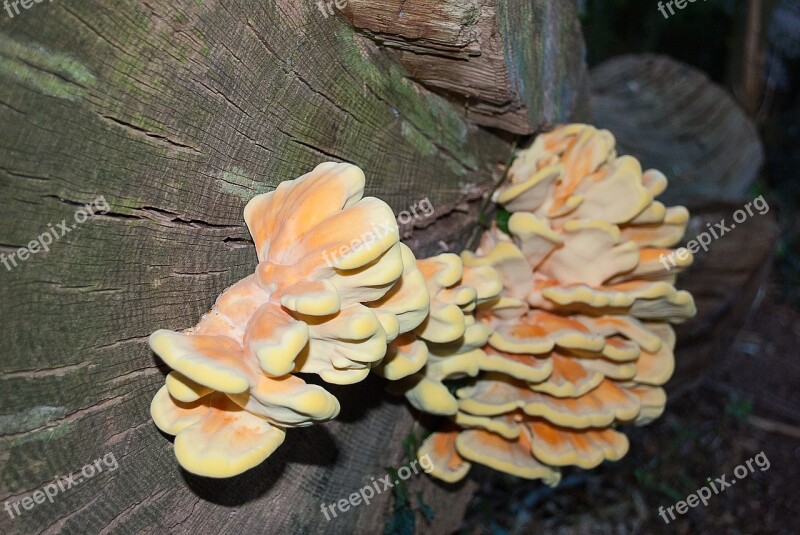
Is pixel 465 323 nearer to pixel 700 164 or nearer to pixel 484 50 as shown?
pixel 484 50

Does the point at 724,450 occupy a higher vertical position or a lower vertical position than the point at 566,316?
lower

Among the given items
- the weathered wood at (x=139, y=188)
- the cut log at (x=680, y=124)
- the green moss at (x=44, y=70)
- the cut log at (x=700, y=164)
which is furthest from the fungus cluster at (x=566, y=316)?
the cut log at (x=680, y=124)

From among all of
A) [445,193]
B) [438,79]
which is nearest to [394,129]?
[438,79]

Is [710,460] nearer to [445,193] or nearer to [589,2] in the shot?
[445,193]

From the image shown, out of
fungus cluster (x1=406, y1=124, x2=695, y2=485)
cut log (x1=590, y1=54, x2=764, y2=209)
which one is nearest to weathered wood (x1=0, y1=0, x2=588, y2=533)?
fungus cluster (x1=406, y1=124, x2=695, y2=485)

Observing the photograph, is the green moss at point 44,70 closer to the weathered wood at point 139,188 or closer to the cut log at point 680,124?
the weathered wood at point 139,188

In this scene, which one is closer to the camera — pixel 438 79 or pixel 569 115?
pixel 438 79

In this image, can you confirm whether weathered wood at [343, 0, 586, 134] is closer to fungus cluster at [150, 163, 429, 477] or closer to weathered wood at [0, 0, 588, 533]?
weathered wood at [0, 0, 588, 533]

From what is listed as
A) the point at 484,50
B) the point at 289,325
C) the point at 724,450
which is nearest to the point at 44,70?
the point at 289,325
